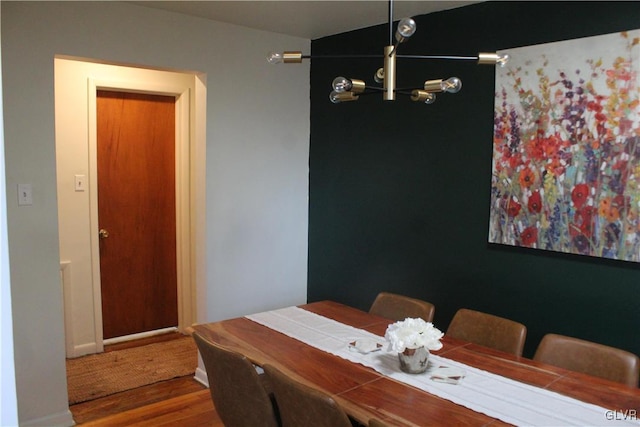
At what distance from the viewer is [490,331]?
7.54 ft

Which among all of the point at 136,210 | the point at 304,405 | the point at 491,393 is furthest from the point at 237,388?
the point at 136,210

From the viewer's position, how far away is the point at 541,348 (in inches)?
83.3

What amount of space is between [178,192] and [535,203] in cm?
292

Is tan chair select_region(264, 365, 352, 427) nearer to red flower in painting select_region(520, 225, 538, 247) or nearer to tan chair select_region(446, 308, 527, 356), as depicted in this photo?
tan chair select_region(446, 308, 527, 356)

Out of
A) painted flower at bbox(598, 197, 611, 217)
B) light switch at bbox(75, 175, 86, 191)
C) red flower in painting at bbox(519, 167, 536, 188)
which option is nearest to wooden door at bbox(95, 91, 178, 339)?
light switch at bbox(75, 175, 86, 191)

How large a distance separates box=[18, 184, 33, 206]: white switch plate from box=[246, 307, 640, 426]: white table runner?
5.28 ft

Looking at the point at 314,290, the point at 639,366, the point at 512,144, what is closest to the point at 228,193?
the point at 314,290

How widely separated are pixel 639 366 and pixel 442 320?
4.09ft

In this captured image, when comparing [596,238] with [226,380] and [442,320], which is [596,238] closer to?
[442,320]

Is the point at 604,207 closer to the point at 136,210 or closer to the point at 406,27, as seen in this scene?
the point at 406,27

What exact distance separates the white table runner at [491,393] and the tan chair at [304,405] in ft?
1.25

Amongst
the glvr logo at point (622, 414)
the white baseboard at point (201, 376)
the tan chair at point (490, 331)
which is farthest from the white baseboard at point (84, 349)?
the glvr logo at point (622, 414)

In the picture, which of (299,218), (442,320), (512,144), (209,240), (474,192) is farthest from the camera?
(299,218)

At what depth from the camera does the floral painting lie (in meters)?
2.23
